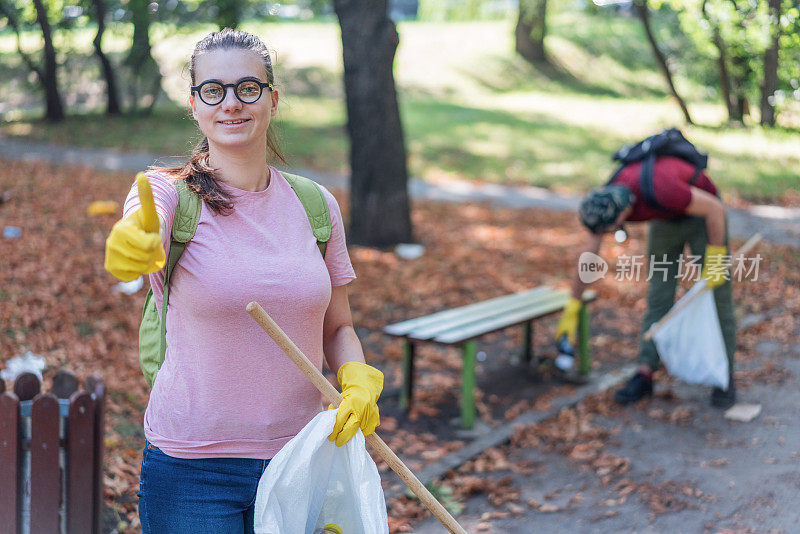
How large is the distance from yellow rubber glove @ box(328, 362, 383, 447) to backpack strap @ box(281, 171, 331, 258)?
1.09ft

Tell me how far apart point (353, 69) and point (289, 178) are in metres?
6.28

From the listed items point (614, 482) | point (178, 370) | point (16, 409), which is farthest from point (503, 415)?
point (178, 370)

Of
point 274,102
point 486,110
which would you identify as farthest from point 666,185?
point 486,110

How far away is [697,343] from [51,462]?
12.1 ft

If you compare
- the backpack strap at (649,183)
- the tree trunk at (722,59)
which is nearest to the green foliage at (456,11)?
the tree trunk at (722,59)

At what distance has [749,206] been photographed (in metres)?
10.7

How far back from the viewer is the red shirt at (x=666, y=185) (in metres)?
4.68

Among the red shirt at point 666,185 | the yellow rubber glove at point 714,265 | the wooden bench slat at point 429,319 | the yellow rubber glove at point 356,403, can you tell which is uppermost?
the red shirt at point 666,185

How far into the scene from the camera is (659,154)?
190 inches

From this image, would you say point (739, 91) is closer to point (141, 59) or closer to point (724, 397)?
point (141, 59)

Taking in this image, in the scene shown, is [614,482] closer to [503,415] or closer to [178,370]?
[503,415]

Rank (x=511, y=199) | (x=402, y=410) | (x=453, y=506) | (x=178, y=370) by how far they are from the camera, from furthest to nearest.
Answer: (x=511, y=199)
(x=402, y=410)
(x=453, y=506)
(x=178, y=370)

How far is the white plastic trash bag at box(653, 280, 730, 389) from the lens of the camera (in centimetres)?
496

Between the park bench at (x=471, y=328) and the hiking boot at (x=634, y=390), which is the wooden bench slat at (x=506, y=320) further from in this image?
the hiking boot at (x=634, y=390)
